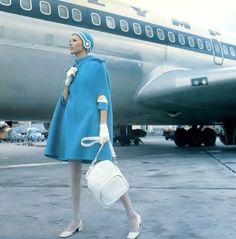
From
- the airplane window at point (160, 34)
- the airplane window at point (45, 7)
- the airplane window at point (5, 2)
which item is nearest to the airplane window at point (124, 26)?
the airplane window at point (160, 34)

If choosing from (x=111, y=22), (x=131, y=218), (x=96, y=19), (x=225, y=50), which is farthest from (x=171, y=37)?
(x=131, y=218)

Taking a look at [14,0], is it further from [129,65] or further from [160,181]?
[160,181]

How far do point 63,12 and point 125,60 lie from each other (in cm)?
199

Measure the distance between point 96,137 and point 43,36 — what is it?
5.43 m

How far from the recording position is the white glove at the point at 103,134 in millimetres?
3371

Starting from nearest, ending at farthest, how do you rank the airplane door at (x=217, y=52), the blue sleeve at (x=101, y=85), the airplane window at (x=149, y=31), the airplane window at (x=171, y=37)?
the blue sleeve at (x=101, y=85) < the airplane window at (x=149, y=31) < the airplane window at (x=171, y=37) < the airplane door at (x=217, y=52)

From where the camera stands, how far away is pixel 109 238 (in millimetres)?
3330

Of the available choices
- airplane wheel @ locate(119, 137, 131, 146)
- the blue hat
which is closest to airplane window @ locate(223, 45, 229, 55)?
airplane wheel @ locate(119, 137, 131, 146)

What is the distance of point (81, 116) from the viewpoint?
11.3ft

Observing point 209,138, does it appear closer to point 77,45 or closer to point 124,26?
point 124,26

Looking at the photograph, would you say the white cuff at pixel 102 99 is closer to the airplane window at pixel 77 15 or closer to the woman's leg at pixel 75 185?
the woman's leg at pixel 75 185

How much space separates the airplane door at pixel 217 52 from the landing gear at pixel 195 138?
15.6 feet

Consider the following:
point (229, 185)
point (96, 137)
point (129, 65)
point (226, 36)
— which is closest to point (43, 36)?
point (129, 65)

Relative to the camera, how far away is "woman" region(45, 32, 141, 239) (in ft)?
11.2
